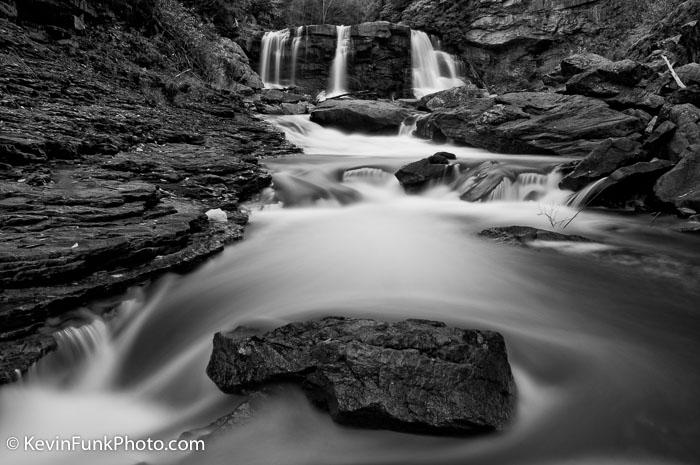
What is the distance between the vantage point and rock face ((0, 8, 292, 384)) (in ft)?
11.5

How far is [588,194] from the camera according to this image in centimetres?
749

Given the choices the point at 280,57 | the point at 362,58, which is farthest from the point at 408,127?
the point at 280,57

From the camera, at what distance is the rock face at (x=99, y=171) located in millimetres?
3516

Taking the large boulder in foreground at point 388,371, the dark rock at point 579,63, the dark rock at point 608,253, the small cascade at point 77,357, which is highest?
the dark rock at point 579,63

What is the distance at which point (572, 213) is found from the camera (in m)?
7.34

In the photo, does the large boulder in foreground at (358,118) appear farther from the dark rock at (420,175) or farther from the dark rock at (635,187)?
the dark rock at (635,187)

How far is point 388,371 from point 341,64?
22020 millimetres

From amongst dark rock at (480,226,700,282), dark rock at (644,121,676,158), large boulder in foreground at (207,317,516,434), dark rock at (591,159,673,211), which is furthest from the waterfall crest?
large boulder in foreground at (207,317,516,434)

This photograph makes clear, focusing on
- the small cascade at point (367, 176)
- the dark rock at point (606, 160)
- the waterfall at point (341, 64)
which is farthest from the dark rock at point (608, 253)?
the waterfall at point (341, 64)

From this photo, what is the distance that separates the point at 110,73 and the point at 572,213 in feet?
31.9

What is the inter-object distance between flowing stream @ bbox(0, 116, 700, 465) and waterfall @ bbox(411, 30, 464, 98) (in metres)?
16.8

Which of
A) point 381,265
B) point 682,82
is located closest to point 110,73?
point 381,265

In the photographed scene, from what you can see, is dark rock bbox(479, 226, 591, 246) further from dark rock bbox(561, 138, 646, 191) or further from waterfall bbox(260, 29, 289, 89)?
waterfall bbox(260, 29, 289, 89)

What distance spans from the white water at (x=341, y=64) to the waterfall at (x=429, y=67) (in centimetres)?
342
